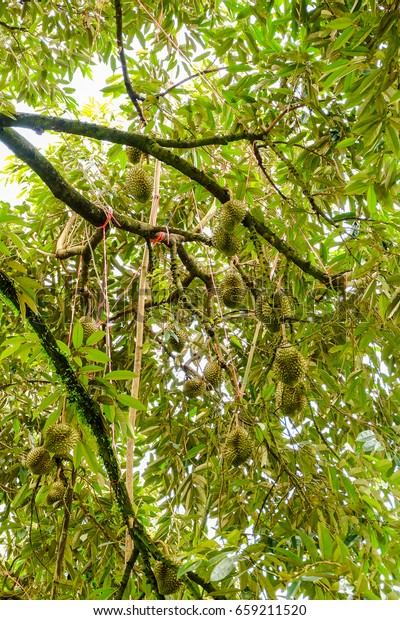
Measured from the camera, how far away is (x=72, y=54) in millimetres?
1759

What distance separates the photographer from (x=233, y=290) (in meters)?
1.46

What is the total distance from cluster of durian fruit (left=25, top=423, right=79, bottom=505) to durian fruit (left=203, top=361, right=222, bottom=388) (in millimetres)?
459

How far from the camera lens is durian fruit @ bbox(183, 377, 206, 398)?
5.04 ft

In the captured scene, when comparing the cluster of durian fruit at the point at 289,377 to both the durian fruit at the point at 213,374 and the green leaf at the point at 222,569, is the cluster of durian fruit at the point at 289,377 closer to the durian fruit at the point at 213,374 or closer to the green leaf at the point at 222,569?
the durian fruit at the point at 213,374

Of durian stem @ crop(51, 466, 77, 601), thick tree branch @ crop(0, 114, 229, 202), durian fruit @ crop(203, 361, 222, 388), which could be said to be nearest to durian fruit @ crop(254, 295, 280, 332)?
durian fruit @ crop(203, 361, 222, 388)

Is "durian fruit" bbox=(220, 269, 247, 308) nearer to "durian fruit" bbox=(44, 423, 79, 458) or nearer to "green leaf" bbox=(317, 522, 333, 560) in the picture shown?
"durian fruit" bbox=(44, 423, 79, 458)

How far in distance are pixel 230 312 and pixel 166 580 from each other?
77 cm

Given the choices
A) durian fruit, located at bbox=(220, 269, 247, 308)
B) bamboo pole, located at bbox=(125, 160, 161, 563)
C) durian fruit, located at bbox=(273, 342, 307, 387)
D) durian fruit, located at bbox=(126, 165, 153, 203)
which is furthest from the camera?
durian fruit, located at bbox=(126, 165, 153, 203)

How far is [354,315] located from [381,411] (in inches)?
12.0

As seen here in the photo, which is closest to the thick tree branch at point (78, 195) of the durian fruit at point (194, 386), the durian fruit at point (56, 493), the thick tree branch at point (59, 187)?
the thick tree branch at point (59, 187)

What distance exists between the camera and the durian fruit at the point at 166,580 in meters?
0.95

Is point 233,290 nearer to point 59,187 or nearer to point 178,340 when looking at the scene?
point 178,340

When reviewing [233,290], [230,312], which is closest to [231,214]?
[233,290]
